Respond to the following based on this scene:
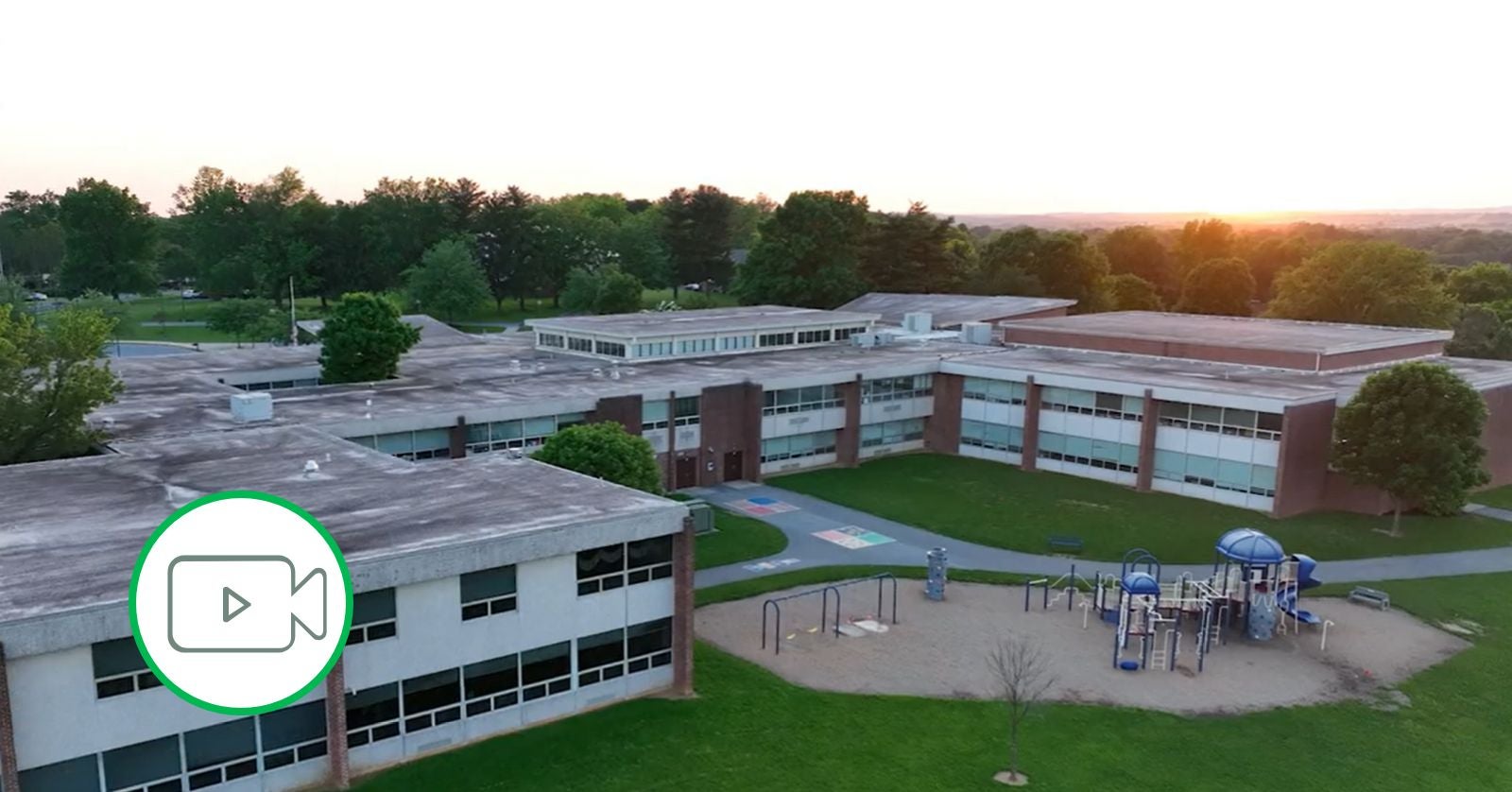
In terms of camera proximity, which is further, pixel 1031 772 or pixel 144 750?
pixel 1031 772

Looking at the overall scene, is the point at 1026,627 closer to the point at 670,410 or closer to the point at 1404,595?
the point at 1404,595

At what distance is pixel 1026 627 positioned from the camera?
3017 cm

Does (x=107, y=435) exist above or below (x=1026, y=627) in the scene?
above

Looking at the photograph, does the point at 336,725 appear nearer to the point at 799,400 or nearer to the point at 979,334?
the point at 799,400

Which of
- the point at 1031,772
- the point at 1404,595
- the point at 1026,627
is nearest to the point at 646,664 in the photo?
the point at 1031,772

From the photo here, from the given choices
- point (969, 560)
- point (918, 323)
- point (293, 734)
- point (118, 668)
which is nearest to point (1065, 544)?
point (969, 560)

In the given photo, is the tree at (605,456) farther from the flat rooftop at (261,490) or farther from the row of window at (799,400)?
the row of window at (799,400)

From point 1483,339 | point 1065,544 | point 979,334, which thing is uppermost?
point 979,334

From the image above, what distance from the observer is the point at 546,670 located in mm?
23312

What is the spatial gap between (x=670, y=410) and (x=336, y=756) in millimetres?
26068

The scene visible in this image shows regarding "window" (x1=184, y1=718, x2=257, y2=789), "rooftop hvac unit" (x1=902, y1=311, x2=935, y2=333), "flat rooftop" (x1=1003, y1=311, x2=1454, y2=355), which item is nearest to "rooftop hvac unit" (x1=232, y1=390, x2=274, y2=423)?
"window" (x1=184, y1=718, x2=257, y2=789)

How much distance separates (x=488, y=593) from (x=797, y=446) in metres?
29.2

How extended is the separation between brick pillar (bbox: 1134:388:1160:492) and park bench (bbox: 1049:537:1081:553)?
34.8ft

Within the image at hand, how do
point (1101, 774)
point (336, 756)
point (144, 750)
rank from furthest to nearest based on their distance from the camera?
1. point (1101, 774)
2. point (336, 756)
3. point (144, 750)
